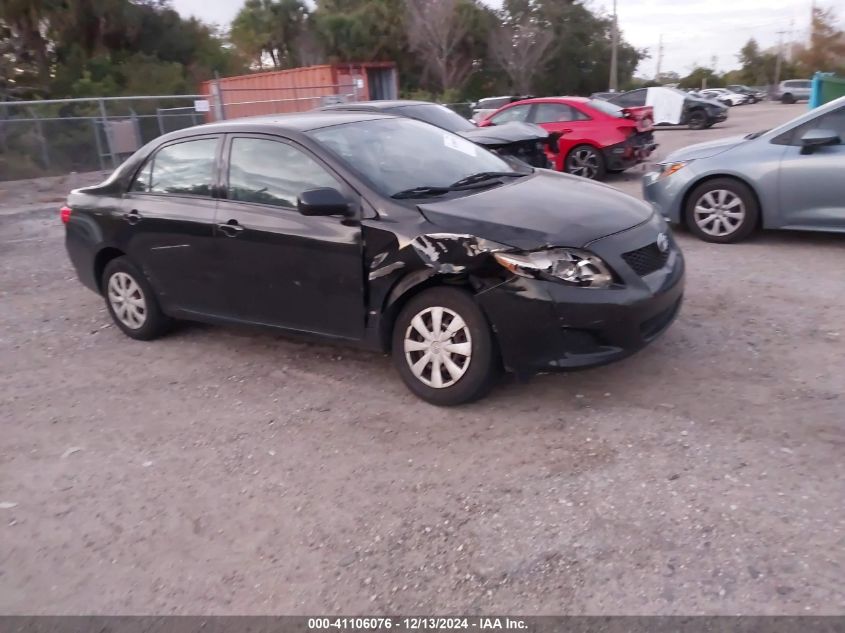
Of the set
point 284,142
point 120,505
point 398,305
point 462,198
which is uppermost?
point 284,142

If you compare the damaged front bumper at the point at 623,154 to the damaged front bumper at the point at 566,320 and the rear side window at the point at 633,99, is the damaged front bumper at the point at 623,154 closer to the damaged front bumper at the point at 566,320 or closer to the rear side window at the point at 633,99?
the damaged front bumper at the point at 566,320

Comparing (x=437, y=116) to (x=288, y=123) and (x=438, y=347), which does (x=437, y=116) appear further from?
(x=438, y=347)

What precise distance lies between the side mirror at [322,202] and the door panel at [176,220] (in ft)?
3.40

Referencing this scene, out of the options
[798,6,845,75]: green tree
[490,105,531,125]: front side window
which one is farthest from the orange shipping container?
[798,6,845,75]: green tree

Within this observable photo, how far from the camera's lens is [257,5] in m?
45.4

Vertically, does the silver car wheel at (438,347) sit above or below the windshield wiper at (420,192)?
below

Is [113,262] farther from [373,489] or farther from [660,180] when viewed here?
[660,180]

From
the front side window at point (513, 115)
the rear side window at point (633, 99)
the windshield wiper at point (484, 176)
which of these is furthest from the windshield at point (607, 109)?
the rear side window at point (633, 99)

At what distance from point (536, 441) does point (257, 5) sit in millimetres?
46708

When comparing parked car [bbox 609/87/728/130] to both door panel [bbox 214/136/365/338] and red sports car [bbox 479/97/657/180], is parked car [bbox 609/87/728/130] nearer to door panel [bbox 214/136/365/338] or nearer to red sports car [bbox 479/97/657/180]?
red sports car [bbox 479/97/657/180]

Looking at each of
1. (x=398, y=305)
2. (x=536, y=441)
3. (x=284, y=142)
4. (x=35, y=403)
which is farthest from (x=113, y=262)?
(x=536, y=441)

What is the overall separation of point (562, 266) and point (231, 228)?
87.8 inches

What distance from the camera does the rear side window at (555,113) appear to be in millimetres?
12864

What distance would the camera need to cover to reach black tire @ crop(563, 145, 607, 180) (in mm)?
12414
